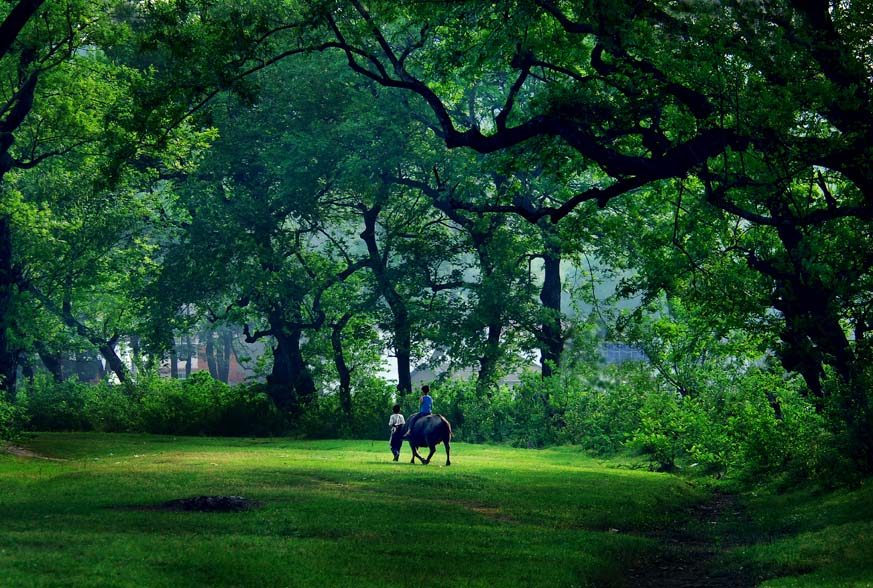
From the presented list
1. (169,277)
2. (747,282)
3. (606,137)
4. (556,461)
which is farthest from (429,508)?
(169,277)

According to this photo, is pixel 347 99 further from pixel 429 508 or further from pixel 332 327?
pixel 429 508

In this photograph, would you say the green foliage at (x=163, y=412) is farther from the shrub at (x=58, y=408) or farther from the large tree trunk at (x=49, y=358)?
the large tree trunk at (x=49, y=358)

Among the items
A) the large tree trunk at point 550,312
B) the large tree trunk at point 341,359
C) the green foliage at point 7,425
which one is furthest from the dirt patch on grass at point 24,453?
the large tree trunk at point 550,312

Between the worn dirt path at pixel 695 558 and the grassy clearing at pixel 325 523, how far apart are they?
45cm

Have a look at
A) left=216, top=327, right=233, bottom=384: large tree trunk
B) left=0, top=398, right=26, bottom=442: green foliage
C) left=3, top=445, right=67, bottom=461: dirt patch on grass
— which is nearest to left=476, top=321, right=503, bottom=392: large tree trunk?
left=0, top=398, right=26, bottom=442: green foliage

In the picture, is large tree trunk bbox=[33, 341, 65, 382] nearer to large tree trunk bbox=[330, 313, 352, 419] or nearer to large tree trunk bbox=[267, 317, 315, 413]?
large tree trunk bbox=[267, 317, 315, 413]

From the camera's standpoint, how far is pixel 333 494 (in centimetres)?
2175

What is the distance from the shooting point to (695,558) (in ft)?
58.4

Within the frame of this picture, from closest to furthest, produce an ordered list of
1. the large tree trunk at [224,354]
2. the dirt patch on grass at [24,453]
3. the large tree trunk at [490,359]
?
the dirt patch on grass at [24,453] → the large tree trunk at [490,359] → the large tree trunk at [224,354]

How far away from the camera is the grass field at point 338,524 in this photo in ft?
45.5

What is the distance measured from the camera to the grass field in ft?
45.5

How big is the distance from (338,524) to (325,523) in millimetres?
224

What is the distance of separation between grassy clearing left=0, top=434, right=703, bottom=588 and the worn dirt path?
447mm

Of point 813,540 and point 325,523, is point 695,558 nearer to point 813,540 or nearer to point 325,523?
point 813,540
